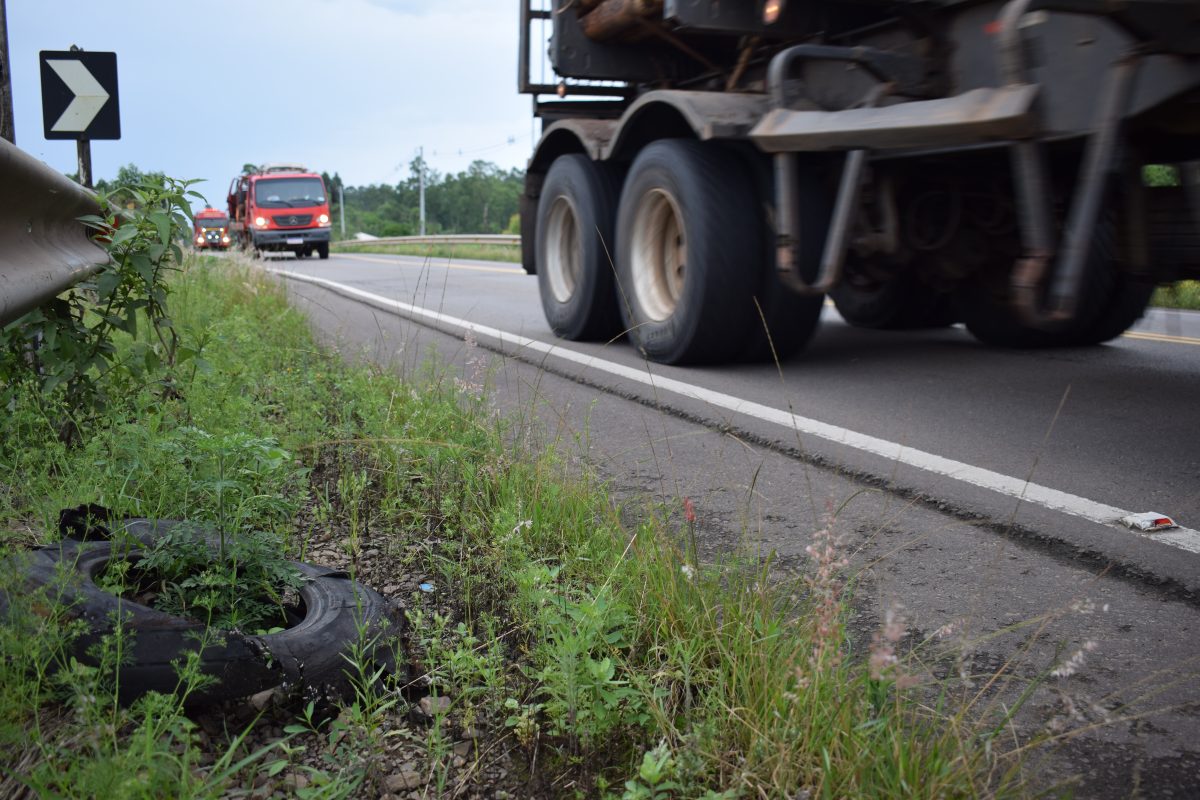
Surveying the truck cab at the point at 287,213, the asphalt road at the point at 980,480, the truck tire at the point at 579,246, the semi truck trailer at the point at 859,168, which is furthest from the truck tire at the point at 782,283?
the truck cab at the point at 287,213

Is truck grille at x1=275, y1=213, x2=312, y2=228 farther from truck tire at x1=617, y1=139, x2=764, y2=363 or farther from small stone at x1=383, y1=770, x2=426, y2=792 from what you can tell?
small stone at x1=383, y1=770, x2=426, y2=792

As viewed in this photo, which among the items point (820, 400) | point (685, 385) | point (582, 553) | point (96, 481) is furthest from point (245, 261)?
point (582, 553)

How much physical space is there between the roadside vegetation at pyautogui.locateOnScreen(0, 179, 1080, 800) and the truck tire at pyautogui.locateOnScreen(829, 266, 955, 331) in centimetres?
454

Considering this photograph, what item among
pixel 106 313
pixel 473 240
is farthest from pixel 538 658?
pixel 473 240

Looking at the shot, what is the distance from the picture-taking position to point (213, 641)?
1.98 meters

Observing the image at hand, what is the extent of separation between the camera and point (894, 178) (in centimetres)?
511

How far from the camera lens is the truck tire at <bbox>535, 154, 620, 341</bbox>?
7.23 metres

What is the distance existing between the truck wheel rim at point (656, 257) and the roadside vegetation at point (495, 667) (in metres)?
3.17

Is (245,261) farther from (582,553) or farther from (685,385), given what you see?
(582,553)

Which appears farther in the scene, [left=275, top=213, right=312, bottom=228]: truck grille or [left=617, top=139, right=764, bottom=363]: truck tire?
[left=275, top=213, right=312, bottom=228]: truck grille

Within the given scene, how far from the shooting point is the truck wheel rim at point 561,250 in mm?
7887

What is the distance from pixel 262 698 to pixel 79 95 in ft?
21.7

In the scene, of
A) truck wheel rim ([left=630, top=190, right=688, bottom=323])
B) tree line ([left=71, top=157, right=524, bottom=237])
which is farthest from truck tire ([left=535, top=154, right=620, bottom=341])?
tree line ([left=71, top=157, right=524, bottom=237])

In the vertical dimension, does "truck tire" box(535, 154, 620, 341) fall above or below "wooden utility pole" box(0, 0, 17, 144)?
below
